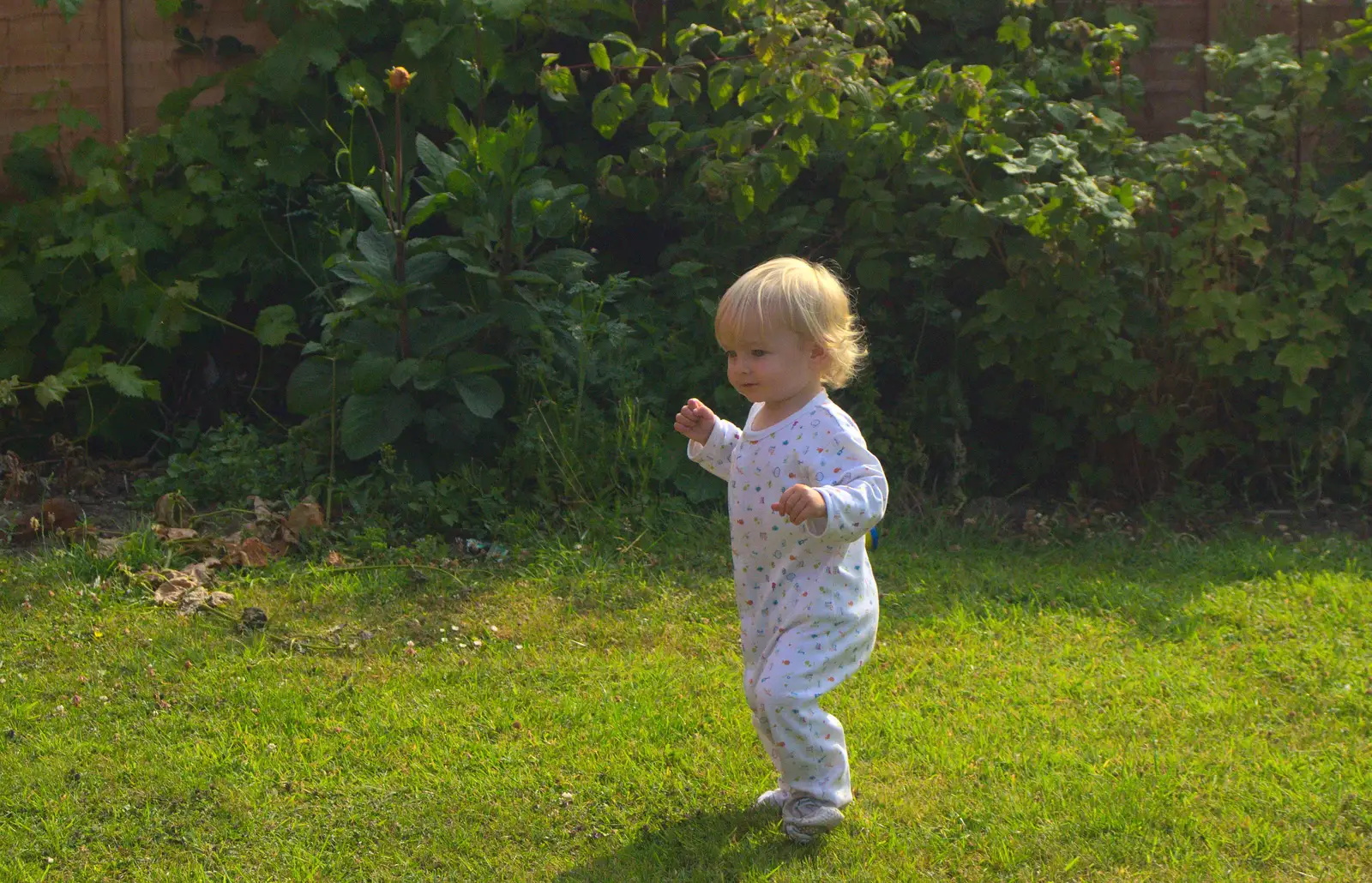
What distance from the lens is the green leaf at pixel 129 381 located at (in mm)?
5203

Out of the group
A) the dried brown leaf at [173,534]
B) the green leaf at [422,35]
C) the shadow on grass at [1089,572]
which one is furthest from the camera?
the green leaf at [422,35]

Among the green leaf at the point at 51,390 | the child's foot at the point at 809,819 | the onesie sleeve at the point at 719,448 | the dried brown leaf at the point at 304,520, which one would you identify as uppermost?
the onesie sleeve at the point at 719,448

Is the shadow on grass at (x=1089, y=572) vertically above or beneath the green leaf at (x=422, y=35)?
beneath

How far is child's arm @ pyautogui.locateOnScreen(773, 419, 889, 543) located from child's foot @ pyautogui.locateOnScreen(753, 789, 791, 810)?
62 centimetres

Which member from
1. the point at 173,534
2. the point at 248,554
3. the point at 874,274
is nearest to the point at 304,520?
the point at 248,554

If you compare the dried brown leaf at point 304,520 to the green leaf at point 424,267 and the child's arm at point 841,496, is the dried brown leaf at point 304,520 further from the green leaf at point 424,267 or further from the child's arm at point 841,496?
the child's arm at point 841,496

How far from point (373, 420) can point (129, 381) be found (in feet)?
3.81

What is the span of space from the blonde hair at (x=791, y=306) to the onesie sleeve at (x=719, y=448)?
253mm

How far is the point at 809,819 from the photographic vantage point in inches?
107

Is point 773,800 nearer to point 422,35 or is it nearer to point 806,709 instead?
point 806,709

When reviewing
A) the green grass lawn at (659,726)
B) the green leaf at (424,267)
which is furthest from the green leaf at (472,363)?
the green grass lawn at (659,726)

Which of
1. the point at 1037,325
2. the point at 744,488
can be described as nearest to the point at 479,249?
the point at 1037,325

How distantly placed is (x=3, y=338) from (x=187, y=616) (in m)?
2.40

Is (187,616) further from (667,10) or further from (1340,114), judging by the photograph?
(1340,114)
